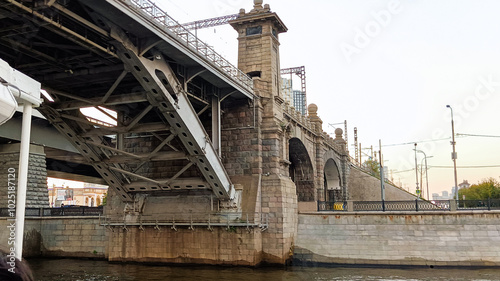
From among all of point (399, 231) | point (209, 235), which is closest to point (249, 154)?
point (209, 235)

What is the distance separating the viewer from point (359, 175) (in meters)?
45.7

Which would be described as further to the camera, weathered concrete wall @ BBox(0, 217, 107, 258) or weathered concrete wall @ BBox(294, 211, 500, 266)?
weathered concrete wall @ BBox(0, 217, 107, 258)

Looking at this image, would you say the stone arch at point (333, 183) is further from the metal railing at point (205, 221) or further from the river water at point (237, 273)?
the metal railing at point (205, 221)

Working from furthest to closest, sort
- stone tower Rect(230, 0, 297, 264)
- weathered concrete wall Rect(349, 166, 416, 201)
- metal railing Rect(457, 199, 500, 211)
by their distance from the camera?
weathered concrete wall Rect(349, 166, 416, 201), metal railing Rect(457, 199, 500, 211), stone tower Rect(230, 0, 297, 264)

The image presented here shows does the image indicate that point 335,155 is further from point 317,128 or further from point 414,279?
point 414,279

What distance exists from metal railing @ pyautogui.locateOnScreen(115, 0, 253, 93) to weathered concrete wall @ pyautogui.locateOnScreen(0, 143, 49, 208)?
46.6 ft

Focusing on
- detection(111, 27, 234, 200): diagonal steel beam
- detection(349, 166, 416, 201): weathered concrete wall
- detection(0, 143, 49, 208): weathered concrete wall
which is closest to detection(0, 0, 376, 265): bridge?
detection(111, 27, 234, 200): diagonal steel beam

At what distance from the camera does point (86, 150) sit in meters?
19.6

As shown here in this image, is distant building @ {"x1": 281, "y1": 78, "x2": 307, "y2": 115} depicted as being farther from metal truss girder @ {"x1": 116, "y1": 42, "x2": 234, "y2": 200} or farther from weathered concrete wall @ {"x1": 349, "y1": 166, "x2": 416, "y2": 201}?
weathered concrete wall @ {"x1": 349, "y1": 166, "x2": 416, "y2": 201}

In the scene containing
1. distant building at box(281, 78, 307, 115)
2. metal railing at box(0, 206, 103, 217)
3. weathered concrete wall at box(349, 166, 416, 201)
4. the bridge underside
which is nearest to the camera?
the bridge underside

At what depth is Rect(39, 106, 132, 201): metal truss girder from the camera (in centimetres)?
1828

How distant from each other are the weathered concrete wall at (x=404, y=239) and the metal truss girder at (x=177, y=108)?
225 inches

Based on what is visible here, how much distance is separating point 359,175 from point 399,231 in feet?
79.9

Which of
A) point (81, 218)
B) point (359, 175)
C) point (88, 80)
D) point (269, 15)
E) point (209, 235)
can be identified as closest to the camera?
point (88, 80)
